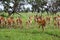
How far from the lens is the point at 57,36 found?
1898cm

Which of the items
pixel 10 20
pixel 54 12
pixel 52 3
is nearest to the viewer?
pixel 10 20

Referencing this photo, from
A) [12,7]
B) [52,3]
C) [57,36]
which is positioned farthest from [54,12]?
[57,36]

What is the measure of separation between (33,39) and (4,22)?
720 cm

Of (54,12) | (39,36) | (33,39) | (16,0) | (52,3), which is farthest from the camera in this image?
(54,12)

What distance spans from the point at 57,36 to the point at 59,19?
622cm

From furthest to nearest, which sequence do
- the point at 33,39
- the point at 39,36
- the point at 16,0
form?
the point at 16,0 → the point at 39,36 → the point at 33,39

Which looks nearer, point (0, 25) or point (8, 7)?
point (0, 25)

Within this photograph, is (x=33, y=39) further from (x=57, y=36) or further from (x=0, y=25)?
(x=0, y=25)

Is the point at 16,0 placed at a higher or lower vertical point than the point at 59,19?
higher

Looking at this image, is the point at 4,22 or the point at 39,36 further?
the point at 4,22

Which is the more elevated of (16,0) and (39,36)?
(16,0)

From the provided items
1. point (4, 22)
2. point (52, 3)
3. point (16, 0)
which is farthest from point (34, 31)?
point (52, 3)

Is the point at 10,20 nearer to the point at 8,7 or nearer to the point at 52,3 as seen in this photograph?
the point at 8,7

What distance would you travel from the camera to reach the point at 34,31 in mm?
20781
